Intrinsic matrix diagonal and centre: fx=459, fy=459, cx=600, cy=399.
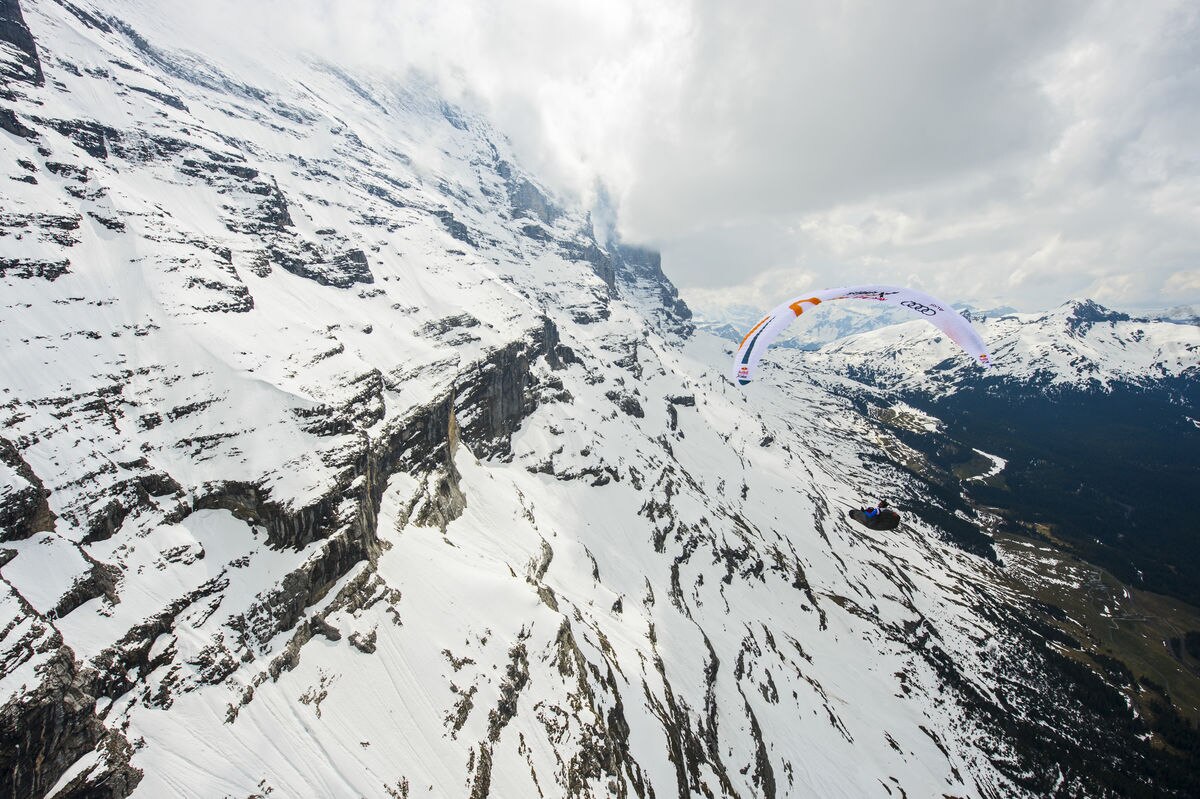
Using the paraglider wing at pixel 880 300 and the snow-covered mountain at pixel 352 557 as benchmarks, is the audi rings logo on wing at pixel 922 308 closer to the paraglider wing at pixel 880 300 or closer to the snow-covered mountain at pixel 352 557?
the paraglider wing at pixel 880 300

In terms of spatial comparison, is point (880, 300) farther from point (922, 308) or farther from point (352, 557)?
point (352, 557)

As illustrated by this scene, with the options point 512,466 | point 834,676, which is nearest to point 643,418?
point 512,466

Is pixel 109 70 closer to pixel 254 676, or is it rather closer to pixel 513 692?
pixel 254 676

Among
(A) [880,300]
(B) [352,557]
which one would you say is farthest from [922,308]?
(B) [352,557]

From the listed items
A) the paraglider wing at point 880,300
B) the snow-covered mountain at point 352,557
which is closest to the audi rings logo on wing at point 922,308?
the paraglider wing at point 880,300

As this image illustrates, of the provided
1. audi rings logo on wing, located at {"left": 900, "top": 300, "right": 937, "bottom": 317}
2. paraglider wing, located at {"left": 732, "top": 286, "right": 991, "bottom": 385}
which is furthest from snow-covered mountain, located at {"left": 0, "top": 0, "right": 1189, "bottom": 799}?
audi rings logo on wing, located at {"left": 900, "top": 300, "right": 937, "bottom": 317}

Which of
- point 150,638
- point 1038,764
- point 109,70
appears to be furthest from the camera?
point 1038,764
